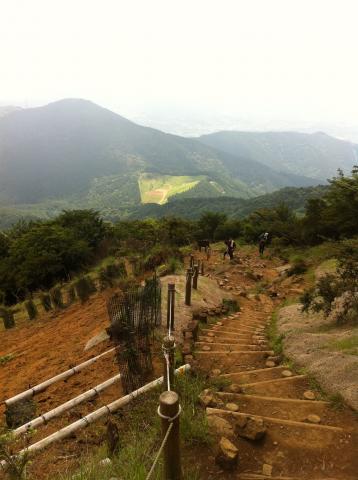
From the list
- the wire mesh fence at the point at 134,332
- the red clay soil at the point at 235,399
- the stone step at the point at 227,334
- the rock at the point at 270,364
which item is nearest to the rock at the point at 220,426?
the red clay soil at the point at 235,399

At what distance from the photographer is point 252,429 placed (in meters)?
3.62

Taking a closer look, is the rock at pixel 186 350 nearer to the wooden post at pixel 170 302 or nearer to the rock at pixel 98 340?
the wooden post at pixel 170 302

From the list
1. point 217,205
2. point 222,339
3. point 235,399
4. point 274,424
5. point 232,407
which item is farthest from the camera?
point 217,205

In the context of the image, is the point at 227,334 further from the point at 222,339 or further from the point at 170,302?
the point at 170,302

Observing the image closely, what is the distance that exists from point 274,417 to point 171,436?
6.64 feet

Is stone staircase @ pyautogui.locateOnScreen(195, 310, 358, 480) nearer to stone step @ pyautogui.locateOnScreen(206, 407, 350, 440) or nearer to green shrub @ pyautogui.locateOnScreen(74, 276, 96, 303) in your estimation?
stone step @ pyautogui.locateOnScreen(206, 407, 350, 440)

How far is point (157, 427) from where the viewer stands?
3.84 metres

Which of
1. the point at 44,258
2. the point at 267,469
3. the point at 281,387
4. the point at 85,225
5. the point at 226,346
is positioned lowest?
the point at 44,258

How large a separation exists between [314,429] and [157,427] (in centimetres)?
181

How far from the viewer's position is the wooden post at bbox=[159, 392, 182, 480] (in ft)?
8.45

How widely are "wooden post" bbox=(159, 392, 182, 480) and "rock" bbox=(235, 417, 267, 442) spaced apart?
1.10m

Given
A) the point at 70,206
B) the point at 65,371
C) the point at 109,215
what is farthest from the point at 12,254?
the point at 70,206

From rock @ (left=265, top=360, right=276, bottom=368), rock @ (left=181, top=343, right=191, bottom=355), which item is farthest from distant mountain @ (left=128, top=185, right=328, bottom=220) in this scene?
rock @ (left=181, top=343, right=191, bottom=355)

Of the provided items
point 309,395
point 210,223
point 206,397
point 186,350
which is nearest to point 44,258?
point 210,223
